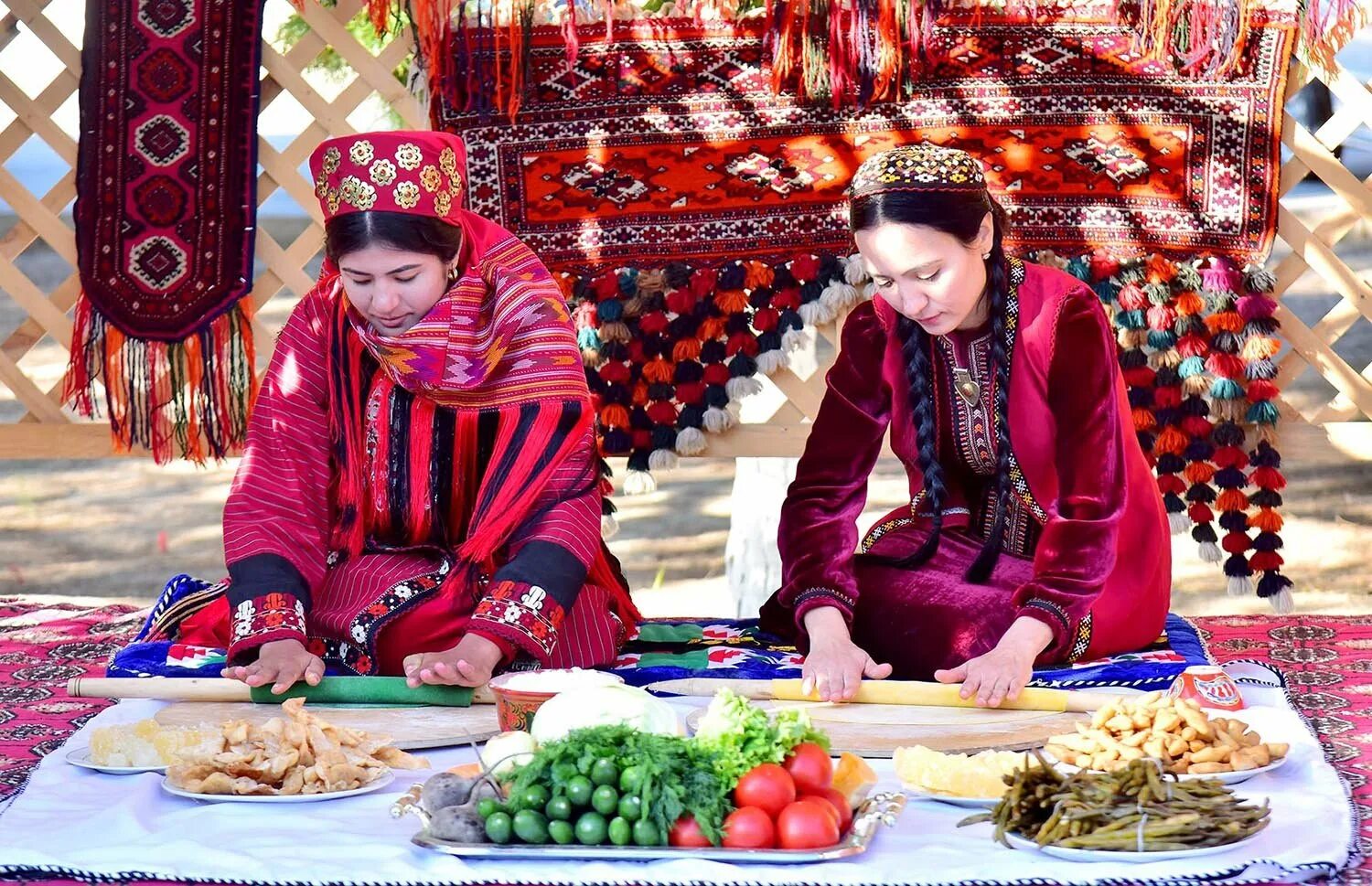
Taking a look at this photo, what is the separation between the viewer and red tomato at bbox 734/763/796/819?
5.60 ft

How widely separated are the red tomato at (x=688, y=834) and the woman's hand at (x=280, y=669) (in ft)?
2.51

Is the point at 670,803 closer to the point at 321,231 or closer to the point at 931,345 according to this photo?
the point at 931,345

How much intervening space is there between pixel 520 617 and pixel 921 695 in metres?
0.56

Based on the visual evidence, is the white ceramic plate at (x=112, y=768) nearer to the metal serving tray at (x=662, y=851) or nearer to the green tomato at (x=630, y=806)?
the metal serving tray at (x=662, y=851)

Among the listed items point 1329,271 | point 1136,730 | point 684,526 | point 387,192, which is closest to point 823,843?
point 1136,730

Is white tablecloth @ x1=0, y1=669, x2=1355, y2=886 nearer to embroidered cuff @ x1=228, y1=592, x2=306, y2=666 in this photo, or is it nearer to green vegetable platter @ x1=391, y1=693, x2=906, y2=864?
green vegetable platter @ x1=391, y1=693, x2=906, y2=864

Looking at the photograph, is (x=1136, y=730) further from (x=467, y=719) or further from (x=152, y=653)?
(x=152, y=653)

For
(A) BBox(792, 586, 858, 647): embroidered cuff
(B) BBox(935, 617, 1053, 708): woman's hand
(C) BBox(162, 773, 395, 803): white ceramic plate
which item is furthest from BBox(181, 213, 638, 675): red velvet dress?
(B) BBox(935, 617, 1053, 708): woman's hand

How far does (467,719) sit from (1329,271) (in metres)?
2.09

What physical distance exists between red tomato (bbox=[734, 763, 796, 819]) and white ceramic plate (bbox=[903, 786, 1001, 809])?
0.27m

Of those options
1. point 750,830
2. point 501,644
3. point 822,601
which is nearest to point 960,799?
point 750,830

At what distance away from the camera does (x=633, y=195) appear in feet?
11.4

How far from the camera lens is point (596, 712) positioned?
6.08 ft

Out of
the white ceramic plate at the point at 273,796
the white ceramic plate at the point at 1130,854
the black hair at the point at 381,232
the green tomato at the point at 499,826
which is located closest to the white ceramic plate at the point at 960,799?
the white ceramic plate at the point at 1130,854
